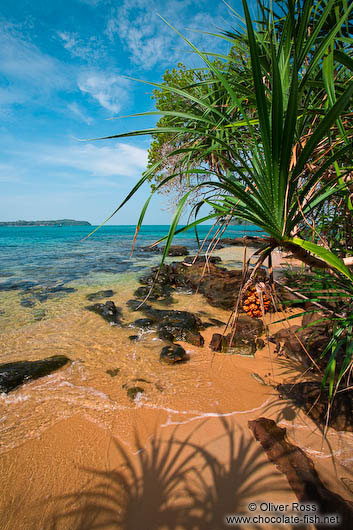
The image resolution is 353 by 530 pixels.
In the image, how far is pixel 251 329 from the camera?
484cm

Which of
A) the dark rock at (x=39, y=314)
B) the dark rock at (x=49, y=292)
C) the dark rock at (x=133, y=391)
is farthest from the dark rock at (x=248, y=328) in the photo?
the dark rock at (x=49, y=292)

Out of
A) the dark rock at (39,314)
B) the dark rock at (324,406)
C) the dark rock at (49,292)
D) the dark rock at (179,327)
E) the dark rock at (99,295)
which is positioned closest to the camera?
the dark rock at (324,406)

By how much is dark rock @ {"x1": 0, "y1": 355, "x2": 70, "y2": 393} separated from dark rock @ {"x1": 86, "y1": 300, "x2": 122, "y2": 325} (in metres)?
1.81

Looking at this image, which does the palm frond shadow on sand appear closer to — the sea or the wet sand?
the wet sand

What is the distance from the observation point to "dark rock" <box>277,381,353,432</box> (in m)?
2.43

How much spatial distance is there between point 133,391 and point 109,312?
3.17m

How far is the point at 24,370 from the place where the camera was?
11.8ft

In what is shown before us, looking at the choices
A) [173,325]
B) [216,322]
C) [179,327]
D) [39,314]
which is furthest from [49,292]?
[216,322]

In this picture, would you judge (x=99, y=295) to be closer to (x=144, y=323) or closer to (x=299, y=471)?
(x=144, y=323)

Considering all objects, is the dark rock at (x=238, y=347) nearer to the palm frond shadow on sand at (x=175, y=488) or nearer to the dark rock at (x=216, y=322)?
the dark rock at (x=216, y=322)

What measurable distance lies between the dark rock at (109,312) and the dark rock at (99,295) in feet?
3.29

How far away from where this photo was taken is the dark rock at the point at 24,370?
3330 millimetres

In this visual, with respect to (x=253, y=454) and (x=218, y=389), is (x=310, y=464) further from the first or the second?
(x=218, y=389)

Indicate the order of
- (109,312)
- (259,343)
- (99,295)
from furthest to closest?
(99,295) < (109,312) < (259,343)
